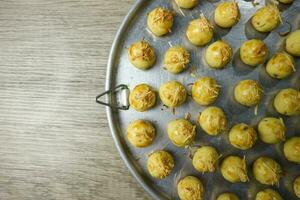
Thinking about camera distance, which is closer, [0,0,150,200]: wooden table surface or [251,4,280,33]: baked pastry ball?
[251,4,280,33]: baked pastry ball

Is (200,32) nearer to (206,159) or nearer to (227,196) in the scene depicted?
Answer: (206,159)

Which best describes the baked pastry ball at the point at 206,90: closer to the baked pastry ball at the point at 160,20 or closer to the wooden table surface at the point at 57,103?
the baked pastry ball at the point at 160,20

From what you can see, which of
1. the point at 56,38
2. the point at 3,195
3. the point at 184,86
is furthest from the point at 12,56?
the point at 184,86

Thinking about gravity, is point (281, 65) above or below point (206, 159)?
above

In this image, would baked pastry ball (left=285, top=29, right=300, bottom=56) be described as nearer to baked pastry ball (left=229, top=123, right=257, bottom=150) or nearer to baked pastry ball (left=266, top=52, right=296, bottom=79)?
baked pastry ball (left=266, top=52, right=296, bottom=79)

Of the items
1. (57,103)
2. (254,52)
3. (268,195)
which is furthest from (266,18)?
(57,103)

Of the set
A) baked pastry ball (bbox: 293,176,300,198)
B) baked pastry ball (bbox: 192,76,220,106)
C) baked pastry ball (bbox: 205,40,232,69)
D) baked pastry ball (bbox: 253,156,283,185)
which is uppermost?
baked pastry ball (bbox: 205,40,232,69)

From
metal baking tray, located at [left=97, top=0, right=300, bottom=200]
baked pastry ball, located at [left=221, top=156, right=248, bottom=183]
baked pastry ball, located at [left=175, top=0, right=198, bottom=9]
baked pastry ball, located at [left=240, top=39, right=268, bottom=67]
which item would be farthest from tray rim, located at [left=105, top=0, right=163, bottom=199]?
baked pastry ball, located at [left=240, top=39, right=268, bottom=67]

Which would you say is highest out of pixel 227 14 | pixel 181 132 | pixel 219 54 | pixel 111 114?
pixel 227 14
